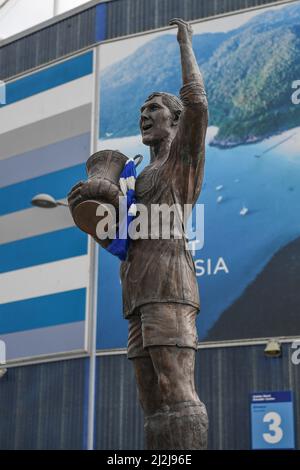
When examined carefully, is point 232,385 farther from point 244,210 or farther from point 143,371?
point 143,371

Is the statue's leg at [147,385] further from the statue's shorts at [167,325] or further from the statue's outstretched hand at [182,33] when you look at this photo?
the statue's outstretched hand at [182,33]

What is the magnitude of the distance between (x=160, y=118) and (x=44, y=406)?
16.4 meters

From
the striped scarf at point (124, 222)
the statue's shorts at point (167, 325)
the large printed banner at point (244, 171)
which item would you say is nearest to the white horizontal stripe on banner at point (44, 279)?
the large printed banner at point (244, 171)

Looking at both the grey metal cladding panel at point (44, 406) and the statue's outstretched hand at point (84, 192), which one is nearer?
the statue's outstretched hand at point (84, 192)

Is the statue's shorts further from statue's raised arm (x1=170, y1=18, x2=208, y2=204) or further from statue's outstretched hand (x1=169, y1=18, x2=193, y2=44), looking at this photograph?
statue's outstretched hand (x1=169, y1=18, x2=193, y2=44)

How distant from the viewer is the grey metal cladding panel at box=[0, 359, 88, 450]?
2270cm

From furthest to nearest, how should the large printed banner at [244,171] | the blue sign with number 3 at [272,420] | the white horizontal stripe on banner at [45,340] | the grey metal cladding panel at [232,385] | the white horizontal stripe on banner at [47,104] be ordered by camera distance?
1. the white horizontal stripe on banner at [47,104]
2. the white horizontal stripe on banner at [45,340]
3. the large printed banner at [244,171]
4. the grey metal cladding panel at [232,385]
5. the blue sign with number 3 at [272,420]

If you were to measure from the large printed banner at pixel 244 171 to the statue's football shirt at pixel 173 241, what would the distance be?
1291 cm

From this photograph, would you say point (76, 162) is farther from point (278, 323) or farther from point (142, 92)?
point (278, 323)

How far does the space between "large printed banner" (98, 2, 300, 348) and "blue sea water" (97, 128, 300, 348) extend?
21 mm

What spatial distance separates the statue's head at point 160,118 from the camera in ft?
26.0

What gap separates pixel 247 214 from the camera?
2130 cm

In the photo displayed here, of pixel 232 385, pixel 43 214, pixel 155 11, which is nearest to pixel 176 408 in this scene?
pixel 232 385

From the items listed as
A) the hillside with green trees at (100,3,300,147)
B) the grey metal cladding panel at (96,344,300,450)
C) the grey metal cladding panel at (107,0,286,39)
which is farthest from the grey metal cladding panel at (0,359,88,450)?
the grey metal cladding panel at (107,0,286,39)
